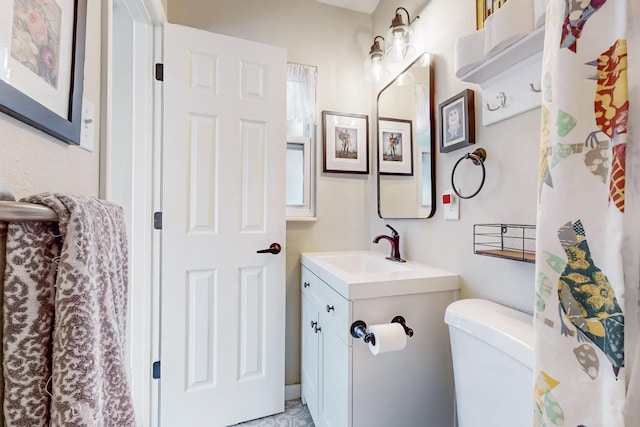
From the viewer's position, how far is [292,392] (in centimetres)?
169

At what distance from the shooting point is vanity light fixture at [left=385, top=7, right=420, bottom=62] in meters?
1.41

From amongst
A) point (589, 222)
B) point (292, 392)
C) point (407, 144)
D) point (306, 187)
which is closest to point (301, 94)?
point (306, 187)

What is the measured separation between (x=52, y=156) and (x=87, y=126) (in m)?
0.18

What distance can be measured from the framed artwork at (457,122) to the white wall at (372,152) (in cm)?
3

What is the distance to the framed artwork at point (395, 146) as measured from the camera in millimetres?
1463

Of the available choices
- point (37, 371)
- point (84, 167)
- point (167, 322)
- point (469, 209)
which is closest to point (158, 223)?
point (167, 322)

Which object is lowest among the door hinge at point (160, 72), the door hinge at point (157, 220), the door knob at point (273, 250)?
the door knob at point (273, 250)

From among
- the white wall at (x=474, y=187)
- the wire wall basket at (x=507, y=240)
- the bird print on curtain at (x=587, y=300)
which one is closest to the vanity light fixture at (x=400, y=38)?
the white wall at (x=474, y=187)

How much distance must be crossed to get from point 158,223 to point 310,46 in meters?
1.44

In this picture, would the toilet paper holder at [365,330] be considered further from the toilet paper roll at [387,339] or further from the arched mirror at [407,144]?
the arched mirror at [407,144]

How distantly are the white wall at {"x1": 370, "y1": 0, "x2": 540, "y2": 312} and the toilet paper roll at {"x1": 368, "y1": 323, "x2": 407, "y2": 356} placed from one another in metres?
0.37

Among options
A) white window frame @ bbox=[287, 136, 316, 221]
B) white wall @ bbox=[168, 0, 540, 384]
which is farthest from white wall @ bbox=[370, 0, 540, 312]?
white window frame @ bbox=[287, 136, 316, 221]

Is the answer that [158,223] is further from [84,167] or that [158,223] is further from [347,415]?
[347,415]

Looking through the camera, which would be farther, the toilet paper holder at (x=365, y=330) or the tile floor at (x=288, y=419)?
the tile floor at (x=288, y=419)
